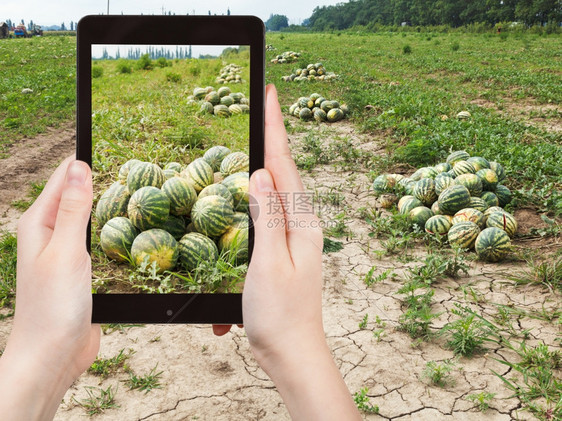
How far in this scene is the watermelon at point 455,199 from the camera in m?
4.31

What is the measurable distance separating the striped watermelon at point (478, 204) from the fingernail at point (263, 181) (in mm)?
3421

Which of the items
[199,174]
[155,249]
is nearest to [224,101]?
[199,174]

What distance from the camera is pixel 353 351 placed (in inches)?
118

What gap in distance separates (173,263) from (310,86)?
36.2ft

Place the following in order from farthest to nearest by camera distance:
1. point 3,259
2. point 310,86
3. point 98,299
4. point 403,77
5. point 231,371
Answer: point 403,77 → point 310,86 → point 3,259 → point 231,371 → point 98,299

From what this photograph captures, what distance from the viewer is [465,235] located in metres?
4.11

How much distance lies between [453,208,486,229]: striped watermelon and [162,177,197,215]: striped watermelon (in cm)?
288

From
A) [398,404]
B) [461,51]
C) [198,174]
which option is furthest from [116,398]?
[461,51]

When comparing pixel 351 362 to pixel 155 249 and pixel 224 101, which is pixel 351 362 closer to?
pixel 155 249

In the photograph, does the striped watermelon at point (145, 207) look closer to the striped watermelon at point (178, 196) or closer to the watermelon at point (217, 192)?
the striped watermelon at point (178, 196)

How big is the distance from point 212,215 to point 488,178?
11.4ft

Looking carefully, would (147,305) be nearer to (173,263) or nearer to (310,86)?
(173,263)

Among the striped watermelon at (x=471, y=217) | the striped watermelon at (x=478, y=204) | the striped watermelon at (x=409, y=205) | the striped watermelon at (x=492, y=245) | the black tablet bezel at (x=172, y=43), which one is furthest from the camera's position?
the striped watermelon at (x=409, y=205)

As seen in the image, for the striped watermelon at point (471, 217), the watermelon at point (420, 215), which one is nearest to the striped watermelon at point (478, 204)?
the striped watermelon at point (471, 217)
